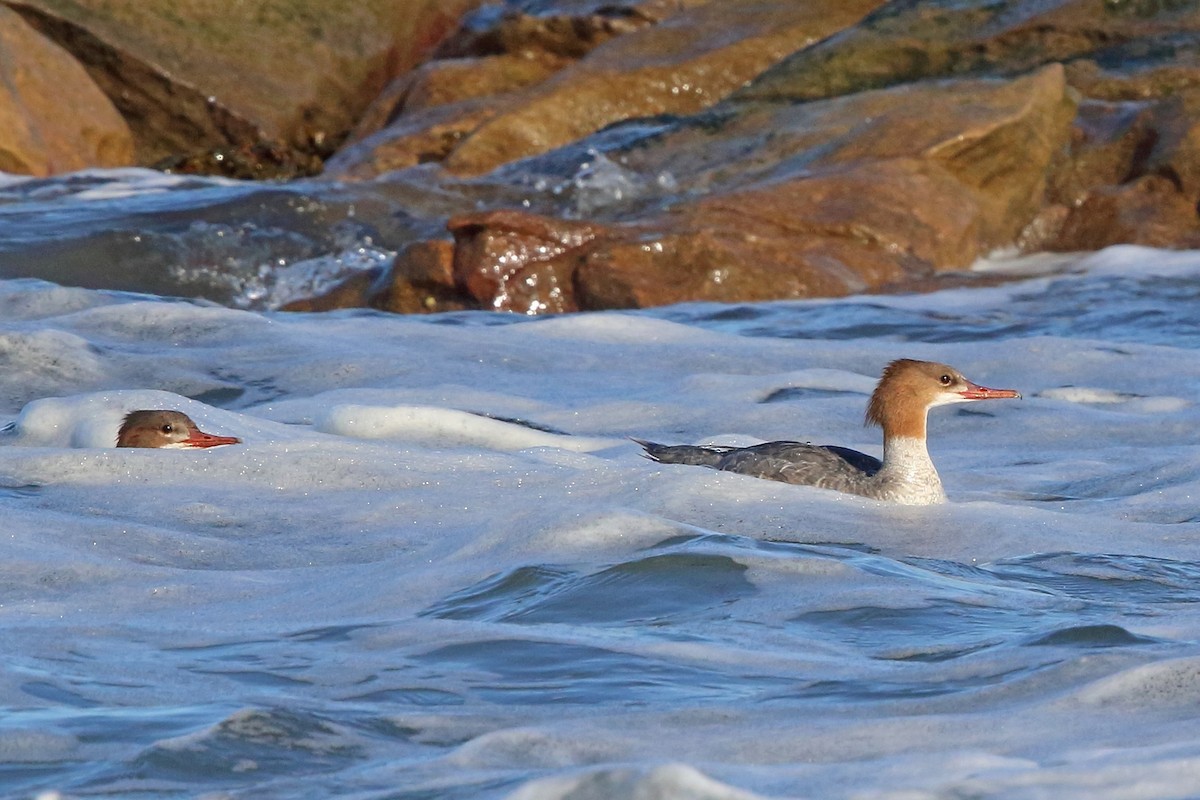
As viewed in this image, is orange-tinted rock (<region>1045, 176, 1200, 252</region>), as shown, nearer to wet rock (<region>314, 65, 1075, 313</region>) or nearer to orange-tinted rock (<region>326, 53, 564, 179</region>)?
wet rock (<region>314, 65, 1075, 313</region>)

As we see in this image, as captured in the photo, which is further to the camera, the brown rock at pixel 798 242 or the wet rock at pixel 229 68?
the wet rock at pixel 229 68

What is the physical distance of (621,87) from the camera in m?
15.8

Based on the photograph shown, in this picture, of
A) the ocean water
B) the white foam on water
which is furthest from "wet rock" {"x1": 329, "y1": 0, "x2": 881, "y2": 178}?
the white foam on water

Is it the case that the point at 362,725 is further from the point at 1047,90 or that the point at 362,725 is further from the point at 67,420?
the point at 1047,90

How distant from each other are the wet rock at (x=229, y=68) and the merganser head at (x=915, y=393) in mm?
10607

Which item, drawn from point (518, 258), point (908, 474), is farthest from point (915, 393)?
point (518, 258)

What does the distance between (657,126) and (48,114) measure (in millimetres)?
5304

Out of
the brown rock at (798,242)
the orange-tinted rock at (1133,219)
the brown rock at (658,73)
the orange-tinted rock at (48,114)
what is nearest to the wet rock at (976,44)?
the brown rock at (658,73)

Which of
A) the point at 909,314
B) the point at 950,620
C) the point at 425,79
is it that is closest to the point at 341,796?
the point at 950,620

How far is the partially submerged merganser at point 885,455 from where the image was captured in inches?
252

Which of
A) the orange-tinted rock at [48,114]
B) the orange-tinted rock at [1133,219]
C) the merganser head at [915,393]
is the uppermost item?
the orange-tinted rock at [48,114]

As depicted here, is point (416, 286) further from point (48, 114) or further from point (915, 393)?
point (48, 114)

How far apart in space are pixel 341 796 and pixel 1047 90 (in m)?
10.8

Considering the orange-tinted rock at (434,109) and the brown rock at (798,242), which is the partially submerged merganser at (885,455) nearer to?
the brown rock at (798,242)
